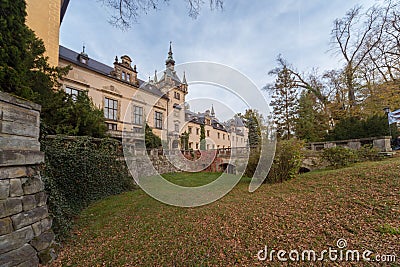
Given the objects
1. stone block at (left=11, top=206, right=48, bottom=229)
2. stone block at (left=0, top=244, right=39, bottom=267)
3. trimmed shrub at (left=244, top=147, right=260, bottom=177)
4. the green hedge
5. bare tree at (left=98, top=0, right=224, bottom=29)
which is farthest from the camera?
trimmed shrub at (left=244, top=147, right=260, bottom=177)

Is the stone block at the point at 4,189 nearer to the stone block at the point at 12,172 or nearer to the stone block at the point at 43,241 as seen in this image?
the stone block at the point at 12,172

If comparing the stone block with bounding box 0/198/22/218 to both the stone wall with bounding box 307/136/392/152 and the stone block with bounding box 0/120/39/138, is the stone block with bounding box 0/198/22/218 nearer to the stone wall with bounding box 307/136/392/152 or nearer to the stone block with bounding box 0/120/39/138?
the stone block with bounding box 0/120/39/138

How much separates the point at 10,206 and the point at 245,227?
3.50 m

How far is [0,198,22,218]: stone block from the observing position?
7.13 ft

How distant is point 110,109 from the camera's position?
15.9m

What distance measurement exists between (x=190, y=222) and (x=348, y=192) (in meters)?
3.56

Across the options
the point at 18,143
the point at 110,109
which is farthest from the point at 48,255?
the point at 110,109

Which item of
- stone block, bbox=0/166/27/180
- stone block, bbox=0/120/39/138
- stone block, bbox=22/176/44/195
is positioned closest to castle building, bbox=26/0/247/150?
stone block, bbox=0/120/39/138

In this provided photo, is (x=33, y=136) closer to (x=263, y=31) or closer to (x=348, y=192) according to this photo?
(x=348, y=192)

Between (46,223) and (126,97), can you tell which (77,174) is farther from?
(126,97)

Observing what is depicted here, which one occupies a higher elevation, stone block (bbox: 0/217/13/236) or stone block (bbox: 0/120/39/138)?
stone block (bbox: 0/120/39/138)

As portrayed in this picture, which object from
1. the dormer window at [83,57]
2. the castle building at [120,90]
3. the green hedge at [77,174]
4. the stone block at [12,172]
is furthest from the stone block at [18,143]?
the dormer window at [83,57]

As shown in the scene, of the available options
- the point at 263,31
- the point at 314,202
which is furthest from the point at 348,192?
the point at 263,31

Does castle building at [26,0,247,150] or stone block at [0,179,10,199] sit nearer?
stone block at [0,179,10,199]
